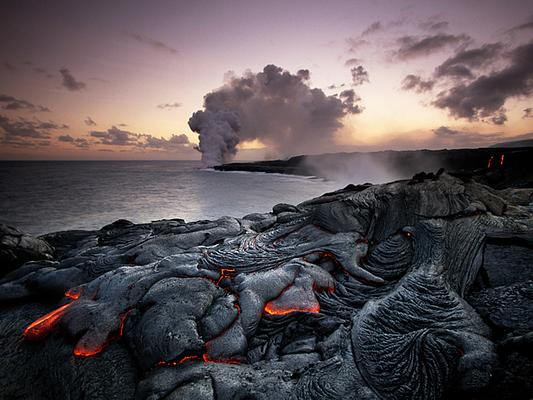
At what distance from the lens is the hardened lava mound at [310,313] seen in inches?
137

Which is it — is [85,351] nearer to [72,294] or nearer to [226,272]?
[72,294]

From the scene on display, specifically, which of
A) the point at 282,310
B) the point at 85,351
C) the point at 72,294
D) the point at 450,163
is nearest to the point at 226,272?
the point at 282,310

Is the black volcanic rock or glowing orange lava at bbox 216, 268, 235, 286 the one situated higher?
glowing orange lava at bbox 216, 268, 235, 286

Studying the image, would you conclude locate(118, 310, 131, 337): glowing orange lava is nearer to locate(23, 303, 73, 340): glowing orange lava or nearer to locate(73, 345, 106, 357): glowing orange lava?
locate(73, 345, 106, 357): glowing orange lava

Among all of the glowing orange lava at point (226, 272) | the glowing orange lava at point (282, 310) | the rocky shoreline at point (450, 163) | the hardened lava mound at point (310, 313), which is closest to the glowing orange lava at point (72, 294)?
the hardened lava mound at point (310, 313)

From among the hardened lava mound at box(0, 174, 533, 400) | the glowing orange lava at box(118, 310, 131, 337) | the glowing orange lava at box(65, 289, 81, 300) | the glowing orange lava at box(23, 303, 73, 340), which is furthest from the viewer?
the glowing orange lava at box(65, 289, 81, 300)

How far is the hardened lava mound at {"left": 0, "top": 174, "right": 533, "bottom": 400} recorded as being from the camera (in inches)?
137

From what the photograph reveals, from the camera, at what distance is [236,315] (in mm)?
4812

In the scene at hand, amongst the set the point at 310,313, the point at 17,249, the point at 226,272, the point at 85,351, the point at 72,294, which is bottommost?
the point at 85,351

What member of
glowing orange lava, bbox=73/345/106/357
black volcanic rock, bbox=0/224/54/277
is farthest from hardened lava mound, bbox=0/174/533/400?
black volcanic rock, bbox=0/224/54/277

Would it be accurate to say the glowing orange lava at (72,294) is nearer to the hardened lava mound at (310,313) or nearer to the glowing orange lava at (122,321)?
the hardened lava mound at (310,313)

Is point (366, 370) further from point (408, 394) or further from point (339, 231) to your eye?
point (339, 231)

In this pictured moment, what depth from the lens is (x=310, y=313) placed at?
5.12 m

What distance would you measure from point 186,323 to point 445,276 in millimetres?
5367
